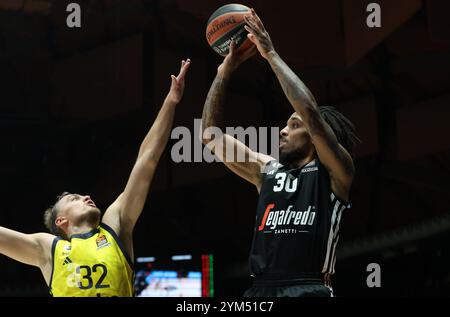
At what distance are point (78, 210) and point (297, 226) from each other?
4.16ft

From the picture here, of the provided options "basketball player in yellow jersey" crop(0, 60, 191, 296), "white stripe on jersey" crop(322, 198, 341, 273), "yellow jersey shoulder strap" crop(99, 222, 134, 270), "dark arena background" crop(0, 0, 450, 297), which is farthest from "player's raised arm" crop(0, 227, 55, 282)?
"dark arena background" crop(0, 0, 450, 297)

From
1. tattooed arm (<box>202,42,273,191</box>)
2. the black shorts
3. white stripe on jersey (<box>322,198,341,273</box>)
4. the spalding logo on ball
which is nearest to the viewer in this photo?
the black shorts

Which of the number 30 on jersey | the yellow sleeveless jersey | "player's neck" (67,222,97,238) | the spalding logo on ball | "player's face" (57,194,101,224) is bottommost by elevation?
the yellow sleeveless jersey

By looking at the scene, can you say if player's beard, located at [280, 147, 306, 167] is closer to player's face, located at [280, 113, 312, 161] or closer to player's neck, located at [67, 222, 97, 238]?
player's face, located at [280, 113, 312, 161]

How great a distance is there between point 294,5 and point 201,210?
3.38 metres

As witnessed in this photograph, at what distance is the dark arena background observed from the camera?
8273mm

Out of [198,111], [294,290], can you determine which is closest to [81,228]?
[294,290]

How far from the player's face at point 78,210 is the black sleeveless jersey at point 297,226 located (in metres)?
0.96

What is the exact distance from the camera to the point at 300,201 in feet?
11.1

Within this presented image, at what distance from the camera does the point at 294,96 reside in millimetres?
3301

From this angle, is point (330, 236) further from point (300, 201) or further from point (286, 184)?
point (286, 184)
